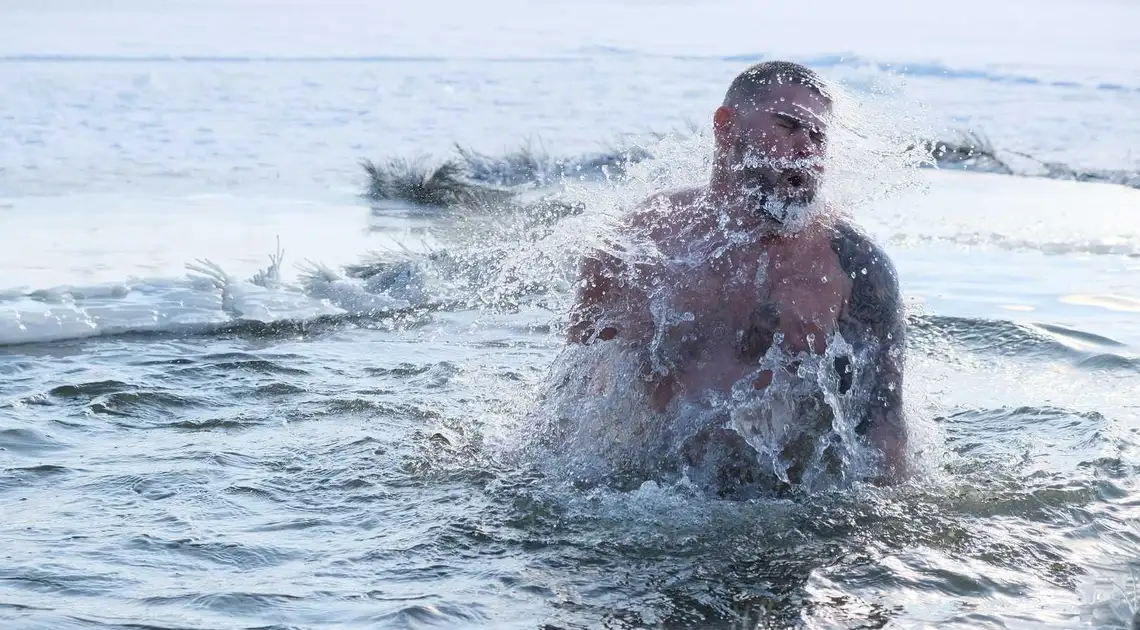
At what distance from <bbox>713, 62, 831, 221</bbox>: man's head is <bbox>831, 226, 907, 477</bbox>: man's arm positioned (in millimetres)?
277

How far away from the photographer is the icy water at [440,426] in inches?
133

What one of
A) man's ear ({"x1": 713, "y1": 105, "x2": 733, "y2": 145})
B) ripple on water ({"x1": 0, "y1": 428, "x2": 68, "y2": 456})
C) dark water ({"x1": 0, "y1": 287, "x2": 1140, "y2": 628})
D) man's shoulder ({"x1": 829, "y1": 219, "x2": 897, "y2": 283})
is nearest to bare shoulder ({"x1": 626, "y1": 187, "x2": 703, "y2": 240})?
man's ear ({"x1": 713, "y1": 105, "x2": 733, "y2": 145})

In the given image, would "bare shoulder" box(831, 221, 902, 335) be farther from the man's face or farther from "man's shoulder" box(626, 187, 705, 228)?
"man's shoulder" box(626, 187, 705, 228)

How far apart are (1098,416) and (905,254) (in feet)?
11.8

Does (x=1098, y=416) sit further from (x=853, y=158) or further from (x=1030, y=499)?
(x=853, y=158)

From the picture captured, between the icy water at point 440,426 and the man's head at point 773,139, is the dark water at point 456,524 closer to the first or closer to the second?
the icy water at point 440,426

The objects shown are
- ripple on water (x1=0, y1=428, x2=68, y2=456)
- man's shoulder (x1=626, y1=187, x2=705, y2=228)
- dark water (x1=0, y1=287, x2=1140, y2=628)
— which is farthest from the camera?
ripple on water (x1=0, y1=428, x2=68, y2=456)

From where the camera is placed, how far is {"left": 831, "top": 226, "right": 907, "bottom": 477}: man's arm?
4.30 m

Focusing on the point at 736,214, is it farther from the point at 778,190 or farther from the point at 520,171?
the point at 520,171

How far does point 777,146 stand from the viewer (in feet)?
13.4

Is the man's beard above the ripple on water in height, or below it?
above

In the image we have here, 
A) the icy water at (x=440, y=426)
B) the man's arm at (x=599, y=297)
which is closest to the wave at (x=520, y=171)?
the icy water at (x=440, y=426)

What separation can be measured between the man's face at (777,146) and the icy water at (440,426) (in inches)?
28.2

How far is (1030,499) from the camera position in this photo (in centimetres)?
417
